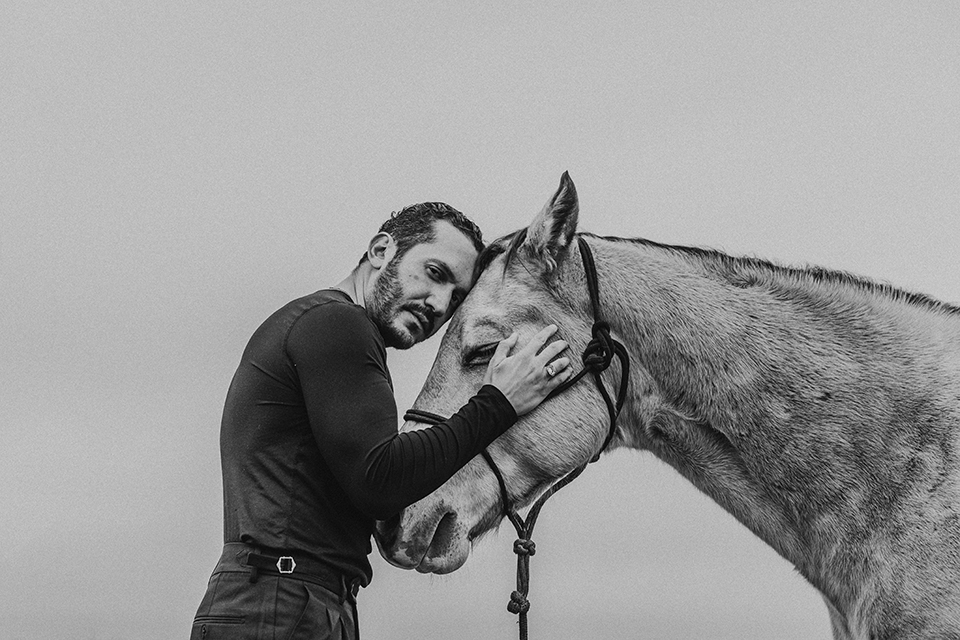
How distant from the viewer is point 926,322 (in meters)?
3.72

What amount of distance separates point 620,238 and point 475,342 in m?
0.89

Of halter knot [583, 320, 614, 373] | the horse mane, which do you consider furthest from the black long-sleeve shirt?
the horse mane

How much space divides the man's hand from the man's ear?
0.58m

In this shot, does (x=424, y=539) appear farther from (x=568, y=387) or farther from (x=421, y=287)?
(x=421, y=287)

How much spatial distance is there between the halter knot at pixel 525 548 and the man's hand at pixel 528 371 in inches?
22.0

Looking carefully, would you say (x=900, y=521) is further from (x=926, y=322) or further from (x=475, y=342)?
(x=475, y=342)

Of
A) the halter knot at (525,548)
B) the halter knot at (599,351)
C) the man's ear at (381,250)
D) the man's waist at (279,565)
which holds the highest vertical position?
the man's ear at (381,250)

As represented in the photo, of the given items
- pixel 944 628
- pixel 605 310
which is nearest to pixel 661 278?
pixel 605 310

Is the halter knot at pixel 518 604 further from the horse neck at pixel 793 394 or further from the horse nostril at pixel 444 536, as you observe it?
the horse neck at pixel 793 394

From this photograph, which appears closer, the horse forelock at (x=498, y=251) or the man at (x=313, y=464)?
the man at (x=313, y=464)

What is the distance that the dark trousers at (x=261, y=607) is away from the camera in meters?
3.04

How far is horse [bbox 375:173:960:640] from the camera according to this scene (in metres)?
3.41

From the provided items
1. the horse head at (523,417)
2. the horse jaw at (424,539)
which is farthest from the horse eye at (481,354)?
the horse jaw at (424,539)

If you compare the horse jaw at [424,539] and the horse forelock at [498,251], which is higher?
the horse forelock at [498,251]
